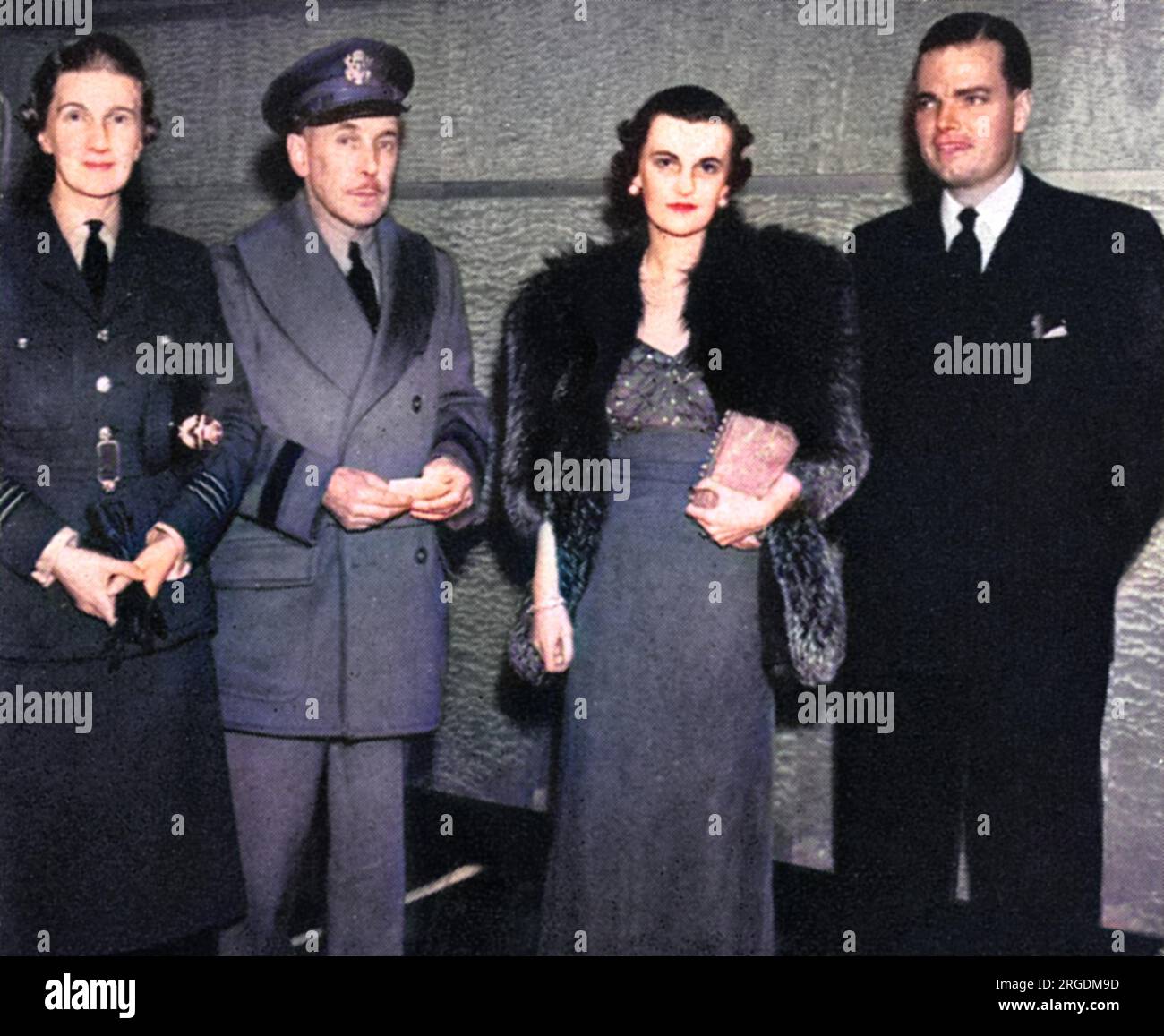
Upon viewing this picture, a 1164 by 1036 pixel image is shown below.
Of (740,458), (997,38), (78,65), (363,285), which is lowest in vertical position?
(740,458)

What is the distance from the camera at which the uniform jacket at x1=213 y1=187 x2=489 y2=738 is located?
373cm

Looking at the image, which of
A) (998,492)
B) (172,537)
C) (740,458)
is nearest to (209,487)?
(172,537)

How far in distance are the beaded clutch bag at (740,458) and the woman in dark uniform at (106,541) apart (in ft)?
3.72

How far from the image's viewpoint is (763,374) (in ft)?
11.6

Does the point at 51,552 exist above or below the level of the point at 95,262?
below

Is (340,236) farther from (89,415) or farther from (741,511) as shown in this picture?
(741,511)

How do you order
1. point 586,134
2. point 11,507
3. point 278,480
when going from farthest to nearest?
point 586,134, point 278,480, point 11,507

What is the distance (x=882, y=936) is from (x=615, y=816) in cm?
90

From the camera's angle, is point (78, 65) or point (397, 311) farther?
point (397, 311)

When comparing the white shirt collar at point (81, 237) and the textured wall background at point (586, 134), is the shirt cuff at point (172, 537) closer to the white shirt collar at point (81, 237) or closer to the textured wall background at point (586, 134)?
the white shirt collar at point (81, 237)

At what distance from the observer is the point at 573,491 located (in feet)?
11.8

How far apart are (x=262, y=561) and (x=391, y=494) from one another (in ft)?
1.27

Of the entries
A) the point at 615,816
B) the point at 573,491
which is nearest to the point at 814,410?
the point at 573,491

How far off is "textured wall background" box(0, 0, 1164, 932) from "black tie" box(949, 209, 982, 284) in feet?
1.72
